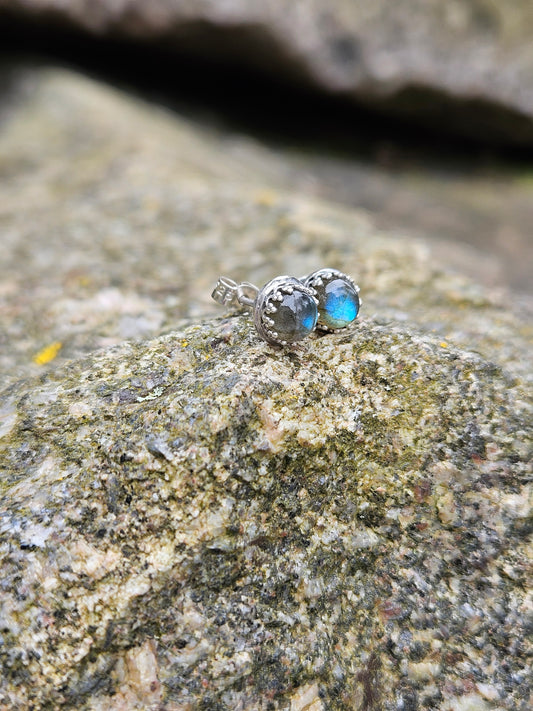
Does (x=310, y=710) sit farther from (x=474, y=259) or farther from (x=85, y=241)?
(x=474, y=259)

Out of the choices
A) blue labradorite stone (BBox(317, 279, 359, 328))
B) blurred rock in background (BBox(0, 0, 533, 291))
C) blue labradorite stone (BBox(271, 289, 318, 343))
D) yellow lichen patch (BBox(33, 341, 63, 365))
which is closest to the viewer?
blue labradorite stone (BBox(271, 289, 318, 343))

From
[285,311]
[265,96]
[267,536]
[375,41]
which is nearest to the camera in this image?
[267,536]

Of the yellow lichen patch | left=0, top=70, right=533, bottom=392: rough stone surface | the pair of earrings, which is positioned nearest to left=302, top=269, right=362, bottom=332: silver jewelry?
the pair of earrings

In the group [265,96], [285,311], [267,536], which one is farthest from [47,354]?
[265,96]

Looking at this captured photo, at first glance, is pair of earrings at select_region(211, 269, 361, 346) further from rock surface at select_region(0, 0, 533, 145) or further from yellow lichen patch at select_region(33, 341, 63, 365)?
rock surface at select_region(0, 0, 533, 145)

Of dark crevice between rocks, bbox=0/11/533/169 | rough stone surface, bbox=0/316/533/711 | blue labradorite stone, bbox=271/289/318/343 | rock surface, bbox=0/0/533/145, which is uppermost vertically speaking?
rock surface, bbox=0/0/533/145

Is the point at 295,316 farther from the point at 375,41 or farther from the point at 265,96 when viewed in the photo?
the point at 265,96
